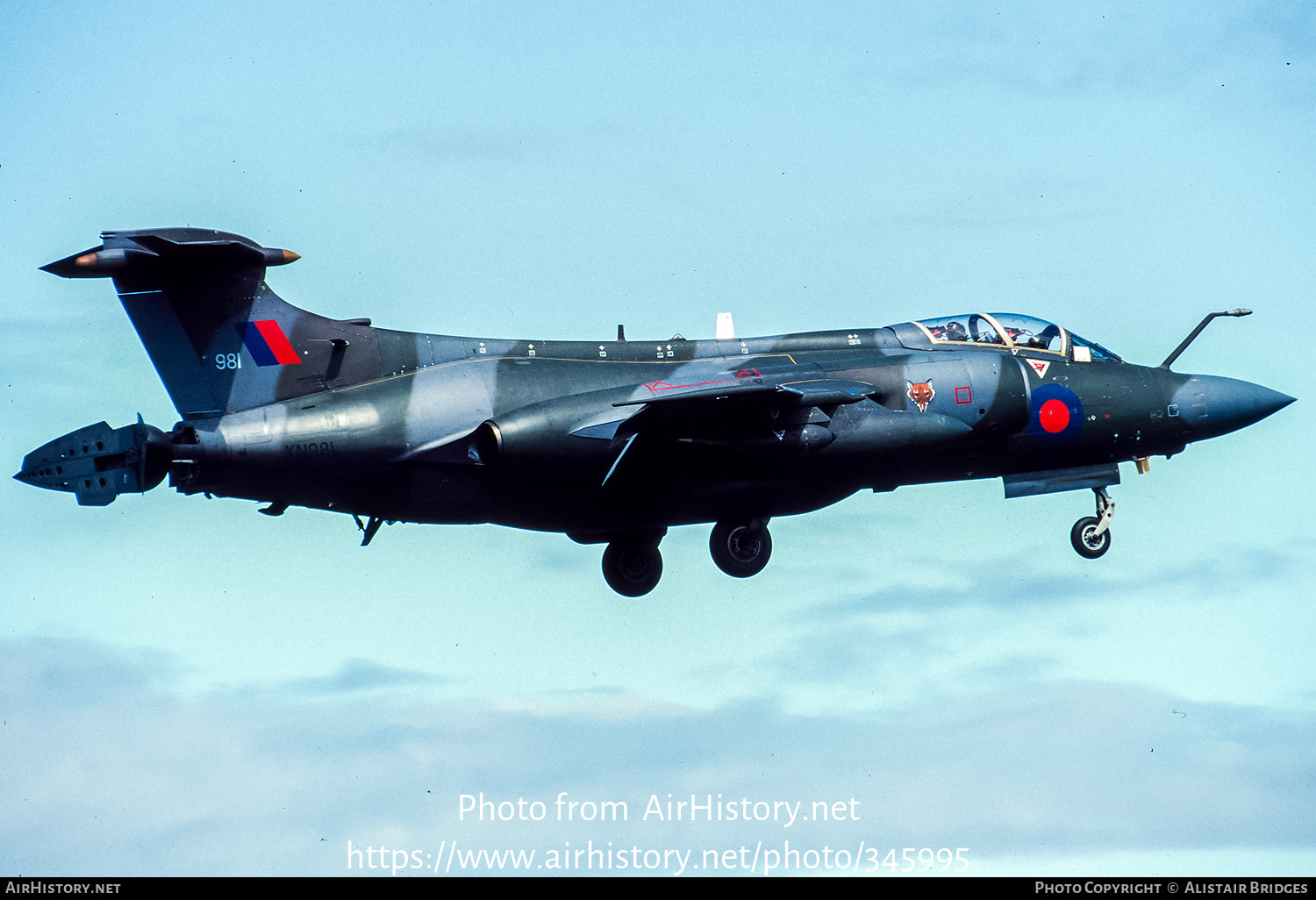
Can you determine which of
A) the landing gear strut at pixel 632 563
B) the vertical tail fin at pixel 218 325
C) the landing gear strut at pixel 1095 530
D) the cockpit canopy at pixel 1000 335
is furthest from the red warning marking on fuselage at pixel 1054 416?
the vertical tail fin at pixel 218 325

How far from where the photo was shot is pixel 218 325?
879 inches

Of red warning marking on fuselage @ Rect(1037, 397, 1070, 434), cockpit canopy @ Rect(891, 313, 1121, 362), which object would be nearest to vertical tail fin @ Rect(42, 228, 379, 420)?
cockpit canopy @ Rect(891, 313, 1121, 362)

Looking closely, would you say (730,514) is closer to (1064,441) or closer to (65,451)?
(1064,441)

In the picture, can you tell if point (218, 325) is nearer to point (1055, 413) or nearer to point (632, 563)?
point (632, 563)

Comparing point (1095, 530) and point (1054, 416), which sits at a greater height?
point (1054, 416)

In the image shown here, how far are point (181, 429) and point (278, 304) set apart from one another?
2.32 meters

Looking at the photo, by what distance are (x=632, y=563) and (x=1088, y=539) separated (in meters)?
7.10

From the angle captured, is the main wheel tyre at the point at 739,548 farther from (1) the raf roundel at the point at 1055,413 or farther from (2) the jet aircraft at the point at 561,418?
(1) the raf roundel at the point at 1055,413

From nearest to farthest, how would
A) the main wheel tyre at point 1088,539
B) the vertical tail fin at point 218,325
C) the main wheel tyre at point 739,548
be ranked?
the vertical tail fin at point 218,325, the main wheel tyre at point 739,548, the main wheel tyre at point 1088,539

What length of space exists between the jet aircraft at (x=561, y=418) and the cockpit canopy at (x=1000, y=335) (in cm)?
5

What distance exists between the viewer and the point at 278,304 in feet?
74.5

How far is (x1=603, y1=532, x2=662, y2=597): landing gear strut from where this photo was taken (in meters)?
25.5

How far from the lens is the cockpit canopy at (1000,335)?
84.2 feet

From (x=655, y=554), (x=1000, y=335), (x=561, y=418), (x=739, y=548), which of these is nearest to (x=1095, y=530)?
(x=1000, y=335)
